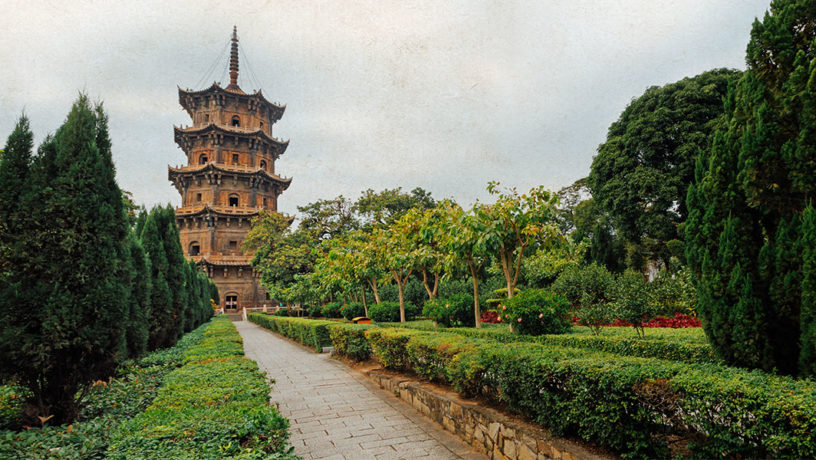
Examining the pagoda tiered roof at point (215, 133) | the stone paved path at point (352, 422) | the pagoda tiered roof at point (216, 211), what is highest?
the pagoda tiered roof at point (215, 133)

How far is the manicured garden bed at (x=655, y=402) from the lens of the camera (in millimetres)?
2660

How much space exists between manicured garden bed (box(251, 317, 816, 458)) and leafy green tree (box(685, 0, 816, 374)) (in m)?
0.62

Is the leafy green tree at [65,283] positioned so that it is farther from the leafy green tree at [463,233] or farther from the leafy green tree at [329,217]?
the leafy green tree at [329,217]

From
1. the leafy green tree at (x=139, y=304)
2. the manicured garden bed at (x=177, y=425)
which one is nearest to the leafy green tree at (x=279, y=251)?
the leafy green tree at (x=139, y=304)

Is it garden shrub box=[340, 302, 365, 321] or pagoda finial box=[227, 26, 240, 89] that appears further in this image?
pagoda finial box=[227, 26, 240, 89]

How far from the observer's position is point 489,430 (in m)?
4.70

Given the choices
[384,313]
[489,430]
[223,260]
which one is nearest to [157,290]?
[384,313]

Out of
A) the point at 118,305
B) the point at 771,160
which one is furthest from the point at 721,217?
the point at 118,305

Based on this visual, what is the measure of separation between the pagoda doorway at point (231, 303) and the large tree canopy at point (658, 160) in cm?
3547

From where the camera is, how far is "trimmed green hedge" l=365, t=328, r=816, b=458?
2652mm

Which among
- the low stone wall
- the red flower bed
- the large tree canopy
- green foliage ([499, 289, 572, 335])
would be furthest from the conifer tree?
the large tree canopy

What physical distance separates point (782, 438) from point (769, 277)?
82.4 inches

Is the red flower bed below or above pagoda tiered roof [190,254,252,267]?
below

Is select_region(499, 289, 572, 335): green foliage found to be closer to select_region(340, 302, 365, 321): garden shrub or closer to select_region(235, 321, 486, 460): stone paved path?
select_region(235, 321, 486, 460): stone paved path
